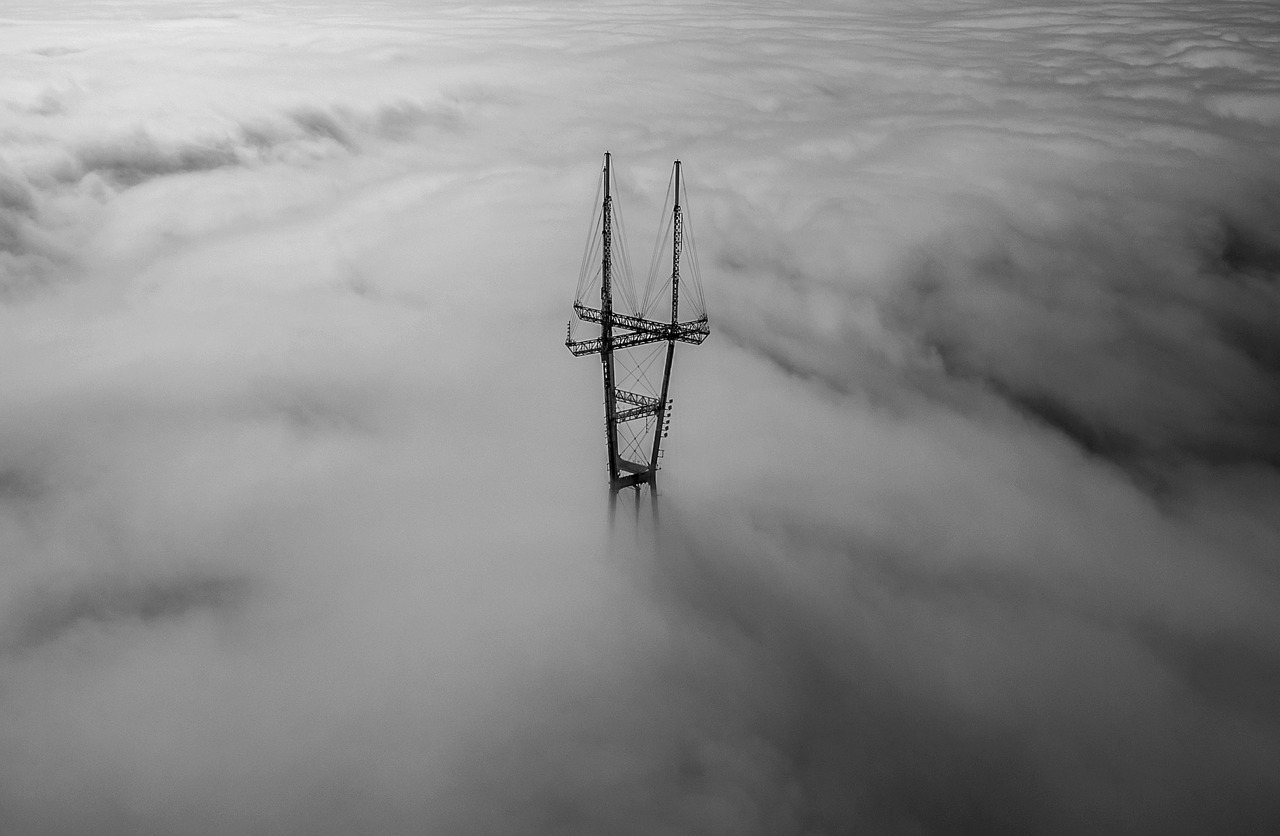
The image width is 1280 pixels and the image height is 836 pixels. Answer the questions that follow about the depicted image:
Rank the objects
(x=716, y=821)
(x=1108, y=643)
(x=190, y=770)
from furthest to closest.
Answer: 1. (x=1108, y=643)
2. (x=190, y=770)
3. (x=716, y=821)

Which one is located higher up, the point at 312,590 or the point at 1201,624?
the point at 312,590

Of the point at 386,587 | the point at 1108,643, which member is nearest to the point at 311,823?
the point at 386,587

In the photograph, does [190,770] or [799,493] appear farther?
[799,493]

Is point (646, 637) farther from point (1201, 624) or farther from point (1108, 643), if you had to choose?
point (1201, 624)

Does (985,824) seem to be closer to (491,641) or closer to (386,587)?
(491,641)

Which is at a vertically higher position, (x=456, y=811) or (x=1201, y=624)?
(x=456, y=811)

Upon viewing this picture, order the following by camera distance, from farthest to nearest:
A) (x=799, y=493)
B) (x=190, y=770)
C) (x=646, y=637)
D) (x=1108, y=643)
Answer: (x=799, y=493) < (x=1108, y=643) < (x=646, y=637) < (x=190, y=770)

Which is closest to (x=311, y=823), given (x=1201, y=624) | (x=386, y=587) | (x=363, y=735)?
(x=363, y=735)

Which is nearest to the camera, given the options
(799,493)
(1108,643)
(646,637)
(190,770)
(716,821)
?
(716,821)

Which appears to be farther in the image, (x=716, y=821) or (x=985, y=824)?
(x=985, y=824)
